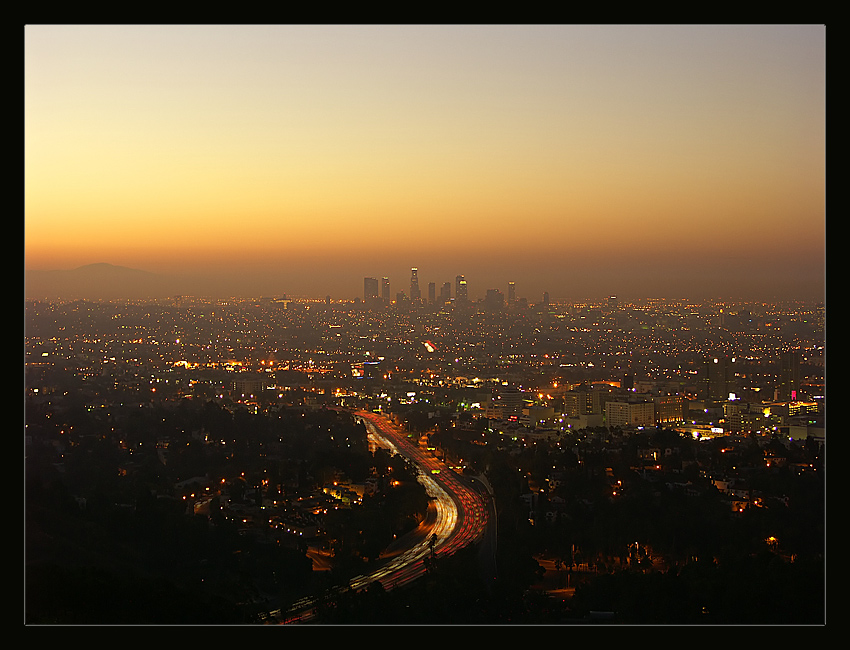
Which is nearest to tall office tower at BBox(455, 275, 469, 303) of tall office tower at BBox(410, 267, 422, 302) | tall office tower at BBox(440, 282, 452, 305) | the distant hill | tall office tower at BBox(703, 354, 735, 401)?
tall office tower at BBox(440, 282, 452, 305)

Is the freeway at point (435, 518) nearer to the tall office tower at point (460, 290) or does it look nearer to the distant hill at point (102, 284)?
the tall office tower at point (460, 290)

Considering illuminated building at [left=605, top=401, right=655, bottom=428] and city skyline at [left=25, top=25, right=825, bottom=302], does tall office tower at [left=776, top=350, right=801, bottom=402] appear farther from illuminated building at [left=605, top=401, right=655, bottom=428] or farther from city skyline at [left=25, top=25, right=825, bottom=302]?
illuminated building at [left=605, top=401, right=655, bottom=428]

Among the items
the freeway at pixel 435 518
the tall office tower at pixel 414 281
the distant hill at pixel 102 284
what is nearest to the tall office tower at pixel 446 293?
the tall office tower at pixel 414 281

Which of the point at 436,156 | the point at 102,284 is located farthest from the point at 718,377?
the point at 102,284

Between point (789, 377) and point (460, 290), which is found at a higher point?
point (460, 290)

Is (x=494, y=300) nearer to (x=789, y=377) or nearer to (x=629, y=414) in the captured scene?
(x=629, y=414)
